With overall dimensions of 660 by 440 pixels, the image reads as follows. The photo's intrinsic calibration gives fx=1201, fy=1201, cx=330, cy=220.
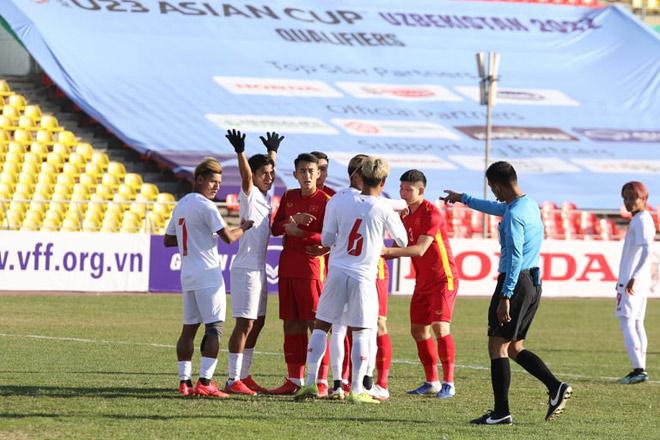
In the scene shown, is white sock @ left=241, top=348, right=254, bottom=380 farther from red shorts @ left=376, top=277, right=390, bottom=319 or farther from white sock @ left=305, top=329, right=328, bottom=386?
red shorts @ left=376, top=277, right=390, bottom=319

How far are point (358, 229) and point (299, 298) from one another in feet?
3.53

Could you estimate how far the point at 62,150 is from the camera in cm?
3155

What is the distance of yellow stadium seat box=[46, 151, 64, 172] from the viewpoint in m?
30.9

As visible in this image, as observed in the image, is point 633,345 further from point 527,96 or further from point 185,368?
point 527,96

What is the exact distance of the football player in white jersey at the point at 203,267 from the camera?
9.91 metres

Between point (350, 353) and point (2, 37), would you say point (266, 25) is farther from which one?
point (350, 353)

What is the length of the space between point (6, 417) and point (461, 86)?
32.8 m

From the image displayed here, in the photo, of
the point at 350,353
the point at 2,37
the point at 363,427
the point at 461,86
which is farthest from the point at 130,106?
the point at 363,427

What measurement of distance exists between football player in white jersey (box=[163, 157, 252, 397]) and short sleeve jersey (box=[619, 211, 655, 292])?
5.03 m

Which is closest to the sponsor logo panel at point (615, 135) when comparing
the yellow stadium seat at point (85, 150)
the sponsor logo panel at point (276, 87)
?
the sponsor logo panel at point (276, 87)

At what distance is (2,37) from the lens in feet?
121

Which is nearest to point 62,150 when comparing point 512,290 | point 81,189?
point 81,189

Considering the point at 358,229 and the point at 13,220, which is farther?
the point at 13,220

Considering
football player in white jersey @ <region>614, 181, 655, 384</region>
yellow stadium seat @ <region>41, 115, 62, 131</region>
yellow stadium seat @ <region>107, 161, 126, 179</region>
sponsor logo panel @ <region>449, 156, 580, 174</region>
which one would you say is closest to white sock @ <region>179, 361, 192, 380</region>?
Answer: football player in white jersey @ <region>614, 181, 655, 384</region>
